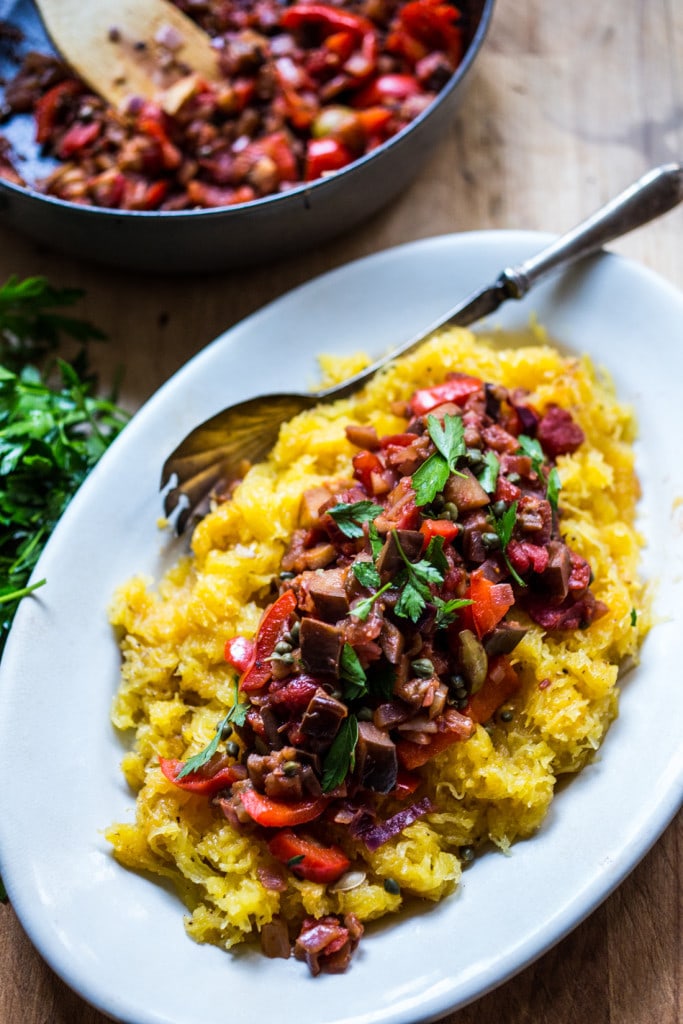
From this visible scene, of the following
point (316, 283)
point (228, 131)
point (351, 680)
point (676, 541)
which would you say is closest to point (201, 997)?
point (351, 680)

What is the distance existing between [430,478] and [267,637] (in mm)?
873

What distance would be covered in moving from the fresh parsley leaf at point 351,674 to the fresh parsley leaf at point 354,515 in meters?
0.54

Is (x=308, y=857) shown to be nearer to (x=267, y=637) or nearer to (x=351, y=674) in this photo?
(x=351, y=674)

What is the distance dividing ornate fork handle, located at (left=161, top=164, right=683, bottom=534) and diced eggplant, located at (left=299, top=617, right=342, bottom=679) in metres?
1.11

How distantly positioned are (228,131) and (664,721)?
375cm

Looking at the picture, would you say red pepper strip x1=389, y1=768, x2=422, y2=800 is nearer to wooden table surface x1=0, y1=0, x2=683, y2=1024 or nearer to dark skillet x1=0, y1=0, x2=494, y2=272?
wooden table surface x1=0, y1=0, x2=683, y2=1024

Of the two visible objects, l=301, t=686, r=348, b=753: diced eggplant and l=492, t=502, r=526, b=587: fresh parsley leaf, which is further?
l=492, t=502, r=526, b=587: fresh parsley leaf

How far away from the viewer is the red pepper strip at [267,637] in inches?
141

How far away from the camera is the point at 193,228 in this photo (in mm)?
4523

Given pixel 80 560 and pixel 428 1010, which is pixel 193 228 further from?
pixel 428 1010

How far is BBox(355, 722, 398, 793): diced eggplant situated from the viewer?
11.0ft

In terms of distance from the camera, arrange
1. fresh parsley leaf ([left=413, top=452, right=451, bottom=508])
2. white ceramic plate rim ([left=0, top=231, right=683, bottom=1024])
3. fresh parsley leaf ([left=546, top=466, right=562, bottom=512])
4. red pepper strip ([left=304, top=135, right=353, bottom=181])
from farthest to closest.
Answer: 1. red pepper strip ([left=304, top=135, right=353, bottom=181])
2. fresh parsley leaf ([left=546, top=466, right=562, bottom=512])
3. fresh parsley leaf ([left=413, top=452, right=451, bottom=508])
4. white ceramic plate rim ([left=0, top=231, right=683, bottom=1024])

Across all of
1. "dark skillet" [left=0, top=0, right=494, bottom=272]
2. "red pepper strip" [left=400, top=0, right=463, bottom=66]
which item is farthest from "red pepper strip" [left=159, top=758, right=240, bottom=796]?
"red pepper strip" [left=400, top=0, right=463, bottom=66]

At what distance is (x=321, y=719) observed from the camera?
333 centimetres
